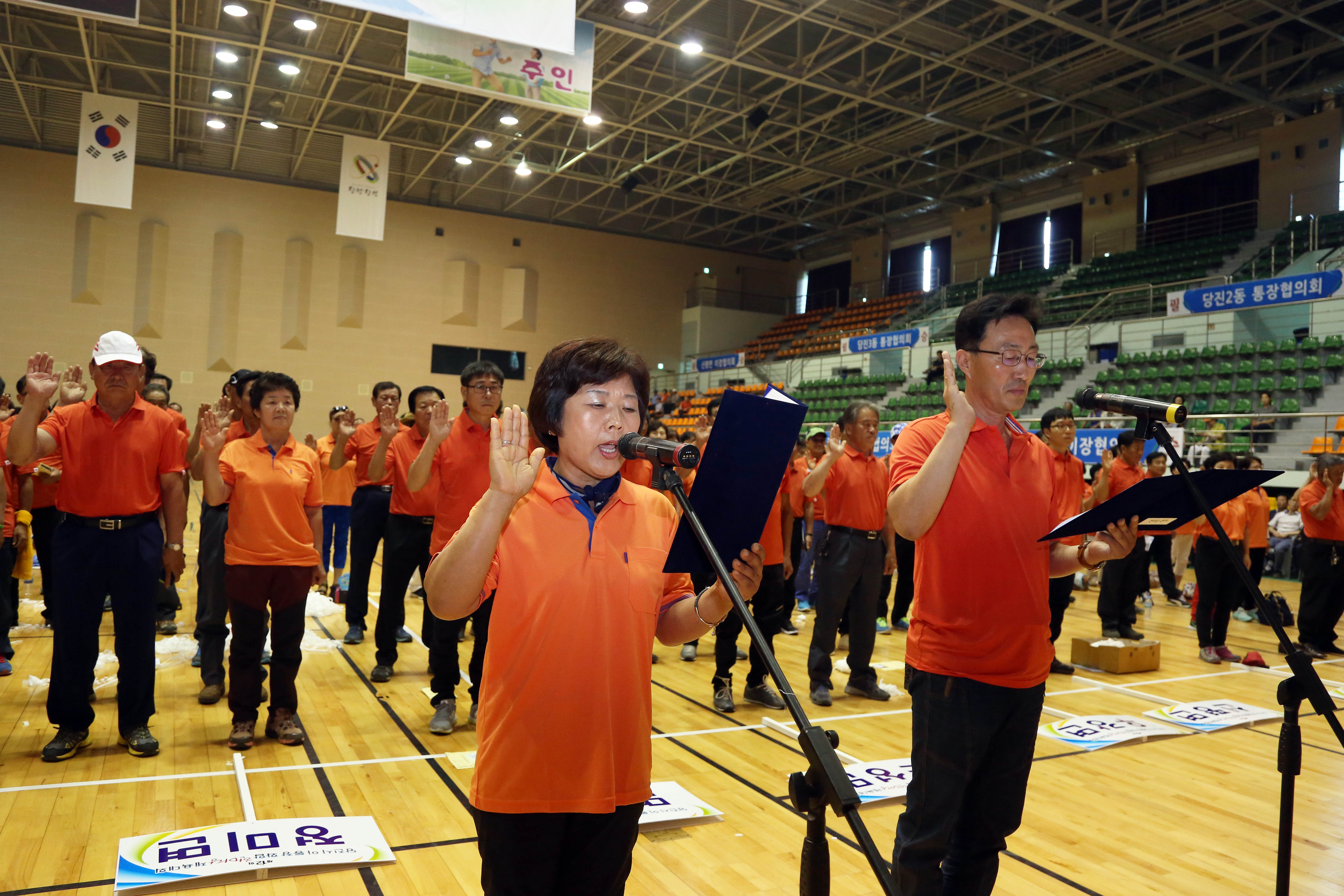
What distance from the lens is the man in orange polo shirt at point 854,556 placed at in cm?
Answer: 522

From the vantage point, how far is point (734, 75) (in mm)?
15867

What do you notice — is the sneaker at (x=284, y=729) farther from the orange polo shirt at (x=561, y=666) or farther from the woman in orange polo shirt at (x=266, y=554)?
the orange polo shirt at (x=561, y=666)

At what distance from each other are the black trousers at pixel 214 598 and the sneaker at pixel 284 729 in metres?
0.76

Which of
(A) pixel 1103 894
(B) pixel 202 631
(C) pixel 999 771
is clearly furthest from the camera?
(B) pixel 202 631

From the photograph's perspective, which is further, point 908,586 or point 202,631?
point 908,586

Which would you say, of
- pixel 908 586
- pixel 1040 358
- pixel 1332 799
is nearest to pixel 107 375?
pixel 1040 358

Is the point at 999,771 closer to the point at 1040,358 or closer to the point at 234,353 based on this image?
the point at 1040,358

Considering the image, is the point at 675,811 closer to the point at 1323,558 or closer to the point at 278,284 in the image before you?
the point at 1323,558

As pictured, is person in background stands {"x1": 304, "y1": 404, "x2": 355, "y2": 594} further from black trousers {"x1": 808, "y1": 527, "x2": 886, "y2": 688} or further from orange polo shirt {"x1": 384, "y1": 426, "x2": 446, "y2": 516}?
black trousers {"x1": 808, "y1": 527, "x2": 886, "y2": 688}

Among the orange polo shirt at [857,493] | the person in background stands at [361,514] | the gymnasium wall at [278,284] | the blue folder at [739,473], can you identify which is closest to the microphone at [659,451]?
the blue folder at [739,473]

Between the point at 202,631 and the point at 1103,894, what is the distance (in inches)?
187

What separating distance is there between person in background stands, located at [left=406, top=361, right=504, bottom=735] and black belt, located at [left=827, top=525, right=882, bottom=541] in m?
2.13

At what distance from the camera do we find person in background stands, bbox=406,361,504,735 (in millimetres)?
4109

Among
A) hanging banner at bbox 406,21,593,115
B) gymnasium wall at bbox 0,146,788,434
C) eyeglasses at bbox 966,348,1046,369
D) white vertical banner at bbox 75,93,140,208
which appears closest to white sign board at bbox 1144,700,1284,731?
eyeglasses at bbox 966,348,1046,369
